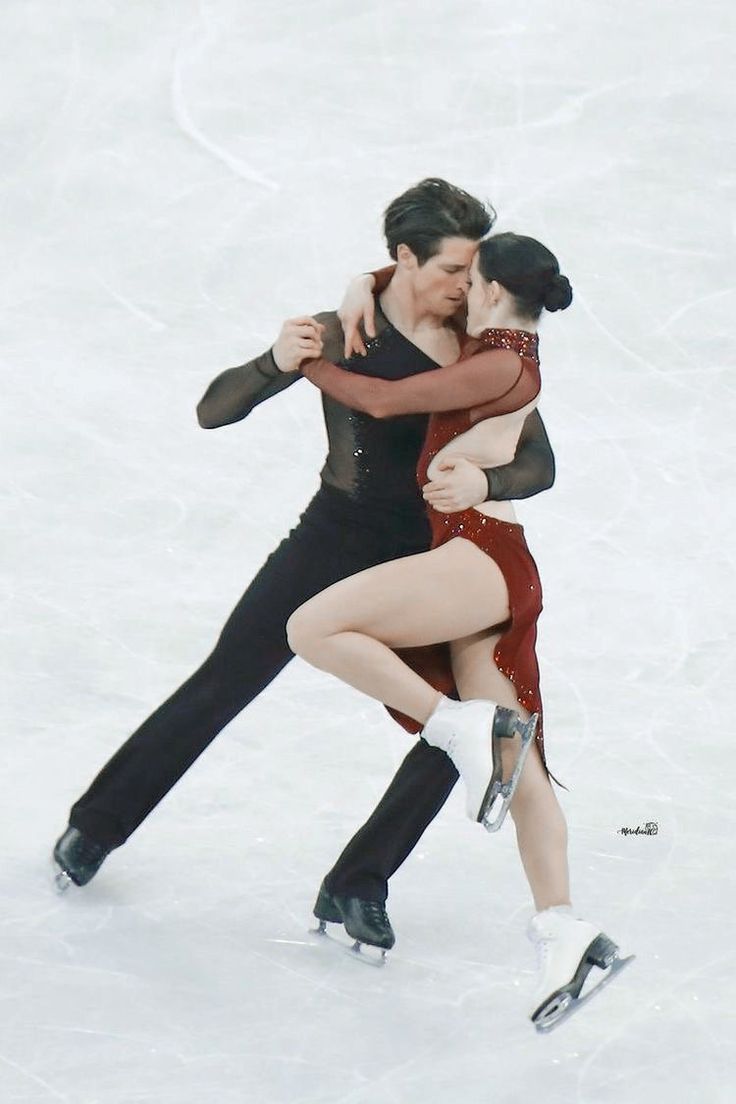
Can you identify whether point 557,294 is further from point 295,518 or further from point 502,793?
point 295,518

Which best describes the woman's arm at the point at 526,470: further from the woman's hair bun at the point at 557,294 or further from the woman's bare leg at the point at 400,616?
the woman's hair bun at the point at 557,294

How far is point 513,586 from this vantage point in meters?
3.82

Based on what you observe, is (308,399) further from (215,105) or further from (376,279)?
(376,279)

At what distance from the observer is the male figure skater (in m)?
3.95

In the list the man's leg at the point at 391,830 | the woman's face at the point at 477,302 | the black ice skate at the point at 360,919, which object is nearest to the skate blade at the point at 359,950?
the black ice skate at the point at 360,919

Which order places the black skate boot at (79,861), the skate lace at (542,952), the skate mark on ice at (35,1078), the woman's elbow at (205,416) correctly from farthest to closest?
1. the black skate boot at (79,861)
2. the woman's elbow at (205,416)
3. the skate lace at (542,952)
4. the skate mark on ice at (35,1078)

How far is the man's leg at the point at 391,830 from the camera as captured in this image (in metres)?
4.25

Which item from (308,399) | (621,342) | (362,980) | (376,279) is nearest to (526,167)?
(621,342)

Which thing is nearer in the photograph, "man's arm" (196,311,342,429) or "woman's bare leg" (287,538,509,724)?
"woman's bare leg" (287,538,509,724)

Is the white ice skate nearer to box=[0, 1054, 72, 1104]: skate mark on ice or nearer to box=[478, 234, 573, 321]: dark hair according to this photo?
box=[0, 1054, 72, 1104]: skate mark on ice

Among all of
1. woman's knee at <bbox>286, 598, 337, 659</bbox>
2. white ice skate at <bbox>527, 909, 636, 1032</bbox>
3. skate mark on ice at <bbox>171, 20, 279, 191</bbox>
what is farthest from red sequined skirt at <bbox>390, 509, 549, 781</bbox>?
skate mark on ice at <bbox>171, 20, 279, 191</bbox>

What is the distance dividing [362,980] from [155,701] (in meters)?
1.54

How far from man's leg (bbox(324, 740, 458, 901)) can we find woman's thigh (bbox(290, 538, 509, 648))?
57 centimetres

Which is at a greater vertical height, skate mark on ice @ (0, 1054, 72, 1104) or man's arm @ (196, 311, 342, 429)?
man's arm @ (196, 311, 342, 429)
